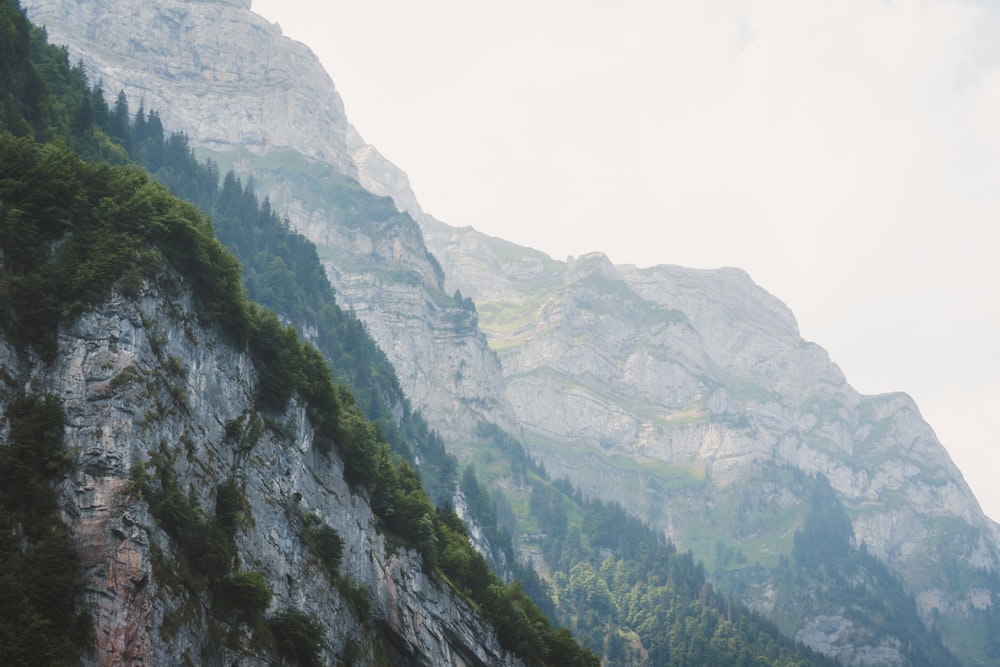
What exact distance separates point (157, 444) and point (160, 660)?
14.0 meters

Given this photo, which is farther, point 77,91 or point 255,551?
point 77,91

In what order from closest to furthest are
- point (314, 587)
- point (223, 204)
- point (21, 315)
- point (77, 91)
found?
point (21, 315), point (314, 587), point (77, 91), point (223, 204)

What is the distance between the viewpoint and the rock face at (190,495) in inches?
2056

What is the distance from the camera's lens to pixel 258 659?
59906mm

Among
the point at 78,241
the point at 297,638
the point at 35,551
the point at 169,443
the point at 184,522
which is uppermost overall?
the point at 78,241

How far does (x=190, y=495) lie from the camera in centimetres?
6156

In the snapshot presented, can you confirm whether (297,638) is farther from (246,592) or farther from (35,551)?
(35,551)

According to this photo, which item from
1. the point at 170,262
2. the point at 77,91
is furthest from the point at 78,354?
the point at 77,91

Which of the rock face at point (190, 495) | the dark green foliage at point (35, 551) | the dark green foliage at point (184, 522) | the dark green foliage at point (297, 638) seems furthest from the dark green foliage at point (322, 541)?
the dark green foliage at point (35, 551)

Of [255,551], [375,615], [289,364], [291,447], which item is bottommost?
[375,615]

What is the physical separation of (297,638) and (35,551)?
2159 centimetres

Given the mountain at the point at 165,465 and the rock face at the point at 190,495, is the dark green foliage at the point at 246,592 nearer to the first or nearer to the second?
the mountain at the point at 165,465

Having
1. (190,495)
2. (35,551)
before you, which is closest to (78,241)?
(190,495)

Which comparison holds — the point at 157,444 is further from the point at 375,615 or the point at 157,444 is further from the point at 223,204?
the point at 223,204
